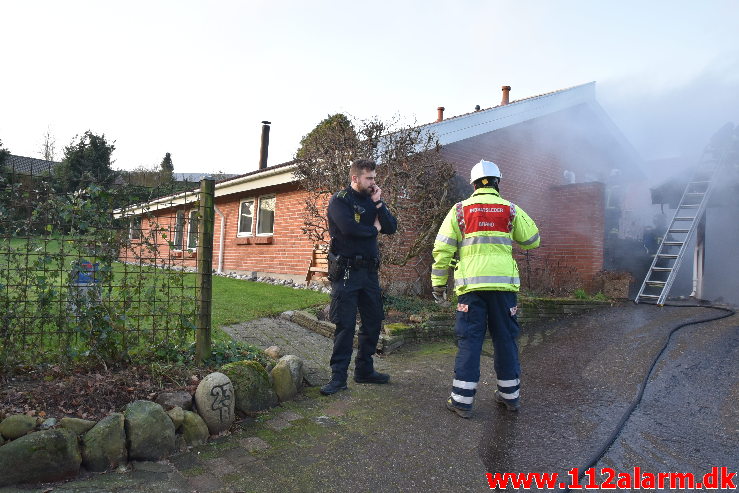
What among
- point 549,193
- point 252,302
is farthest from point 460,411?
point 549,193

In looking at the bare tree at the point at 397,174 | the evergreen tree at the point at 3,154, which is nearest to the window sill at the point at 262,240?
the bare tree at the point at 397,174

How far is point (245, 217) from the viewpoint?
13539 millimetres

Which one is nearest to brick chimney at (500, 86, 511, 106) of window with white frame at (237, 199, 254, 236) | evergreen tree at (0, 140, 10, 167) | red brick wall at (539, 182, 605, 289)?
red brick wall at (539, 182, 605, 289)

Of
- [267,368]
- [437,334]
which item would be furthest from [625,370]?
[267,368]

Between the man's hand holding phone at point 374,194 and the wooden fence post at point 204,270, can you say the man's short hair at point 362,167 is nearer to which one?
the man's hand holding phone at point 374,194

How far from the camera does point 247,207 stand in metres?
13.4

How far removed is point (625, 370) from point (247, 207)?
422 inches

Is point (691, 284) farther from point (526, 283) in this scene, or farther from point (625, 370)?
point (625, 370)

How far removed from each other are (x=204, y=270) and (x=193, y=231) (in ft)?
1.10

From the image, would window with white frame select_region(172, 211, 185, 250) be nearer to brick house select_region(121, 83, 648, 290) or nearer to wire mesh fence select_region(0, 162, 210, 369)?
wire mesh fence select_region(0, 162, 210, 369)

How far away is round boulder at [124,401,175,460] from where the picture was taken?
279cm

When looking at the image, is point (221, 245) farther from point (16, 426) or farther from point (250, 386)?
point (16, 426)

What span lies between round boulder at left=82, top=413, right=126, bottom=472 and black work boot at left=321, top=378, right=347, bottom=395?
1.56 m

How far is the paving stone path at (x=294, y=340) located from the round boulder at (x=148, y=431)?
144 cm
